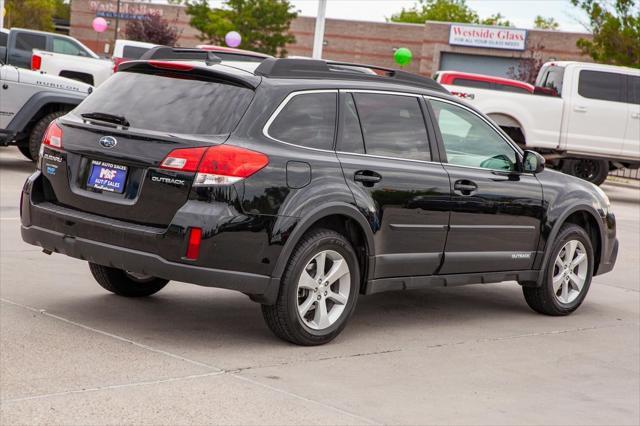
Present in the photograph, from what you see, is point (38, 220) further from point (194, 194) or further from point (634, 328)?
point (634, 328)

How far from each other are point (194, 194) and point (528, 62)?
42.4 meters

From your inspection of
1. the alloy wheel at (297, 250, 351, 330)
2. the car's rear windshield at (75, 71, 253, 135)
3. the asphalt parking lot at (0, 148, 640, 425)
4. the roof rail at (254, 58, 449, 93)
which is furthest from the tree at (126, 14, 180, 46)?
the alloy wheel at (297, 250, 351, 330)

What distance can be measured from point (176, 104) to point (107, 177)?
591 mm

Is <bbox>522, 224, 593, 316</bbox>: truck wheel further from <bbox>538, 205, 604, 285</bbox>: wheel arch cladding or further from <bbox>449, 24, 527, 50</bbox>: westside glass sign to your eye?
<bbox>449, 24, 527, 50</bbox>: westside glass sign

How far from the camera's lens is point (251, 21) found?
63.2 meters

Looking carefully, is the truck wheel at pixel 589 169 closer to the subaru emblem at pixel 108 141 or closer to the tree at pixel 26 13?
the subaru emblem at pixel 108 141

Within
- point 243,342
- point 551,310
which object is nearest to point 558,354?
point 551,310

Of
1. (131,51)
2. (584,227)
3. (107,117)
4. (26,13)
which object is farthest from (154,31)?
(107,117)

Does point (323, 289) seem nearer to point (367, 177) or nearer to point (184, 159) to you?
point (367, 177)

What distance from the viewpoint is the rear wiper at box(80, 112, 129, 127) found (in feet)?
21.2

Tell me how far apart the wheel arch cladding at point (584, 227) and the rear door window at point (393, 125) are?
1466mm

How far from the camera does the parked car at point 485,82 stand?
21.7 meters

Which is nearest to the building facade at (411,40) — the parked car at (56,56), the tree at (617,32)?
the tree at (617,32)

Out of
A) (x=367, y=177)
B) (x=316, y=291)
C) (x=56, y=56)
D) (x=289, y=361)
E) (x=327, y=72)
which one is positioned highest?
(x=327, y=72)
